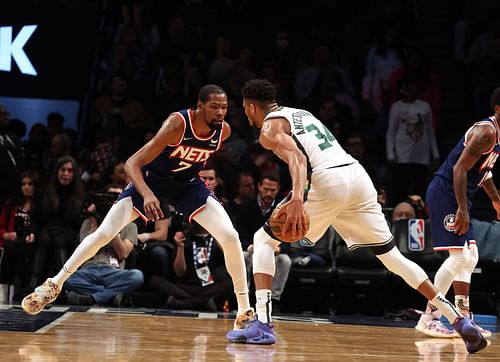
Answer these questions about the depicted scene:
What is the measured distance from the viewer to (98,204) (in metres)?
9.10

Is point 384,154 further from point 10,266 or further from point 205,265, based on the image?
point 10,266

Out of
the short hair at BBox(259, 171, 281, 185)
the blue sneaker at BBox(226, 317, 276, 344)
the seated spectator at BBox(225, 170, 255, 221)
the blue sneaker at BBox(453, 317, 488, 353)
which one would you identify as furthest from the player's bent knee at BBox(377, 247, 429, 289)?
the seated spectator at BBox(225, 170, 255, 221)

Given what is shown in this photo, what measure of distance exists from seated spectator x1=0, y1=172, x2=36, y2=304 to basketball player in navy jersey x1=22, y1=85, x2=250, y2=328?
2.90 m

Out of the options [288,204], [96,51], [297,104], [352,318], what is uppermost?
[96,51]

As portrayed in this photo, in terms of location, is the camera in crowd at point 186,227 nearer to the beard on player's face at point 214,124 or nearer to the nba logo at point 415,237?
the nba logo at point 415,237

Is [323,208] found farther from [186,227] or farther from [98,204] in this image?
[98,204]

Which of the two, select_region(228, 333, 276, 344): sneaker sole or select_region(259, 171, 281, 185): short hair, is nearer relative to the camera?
select_region(228, 333, 276, 344): sneaker sole

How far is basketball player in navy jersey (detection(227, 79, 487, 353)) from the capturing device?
234 inches

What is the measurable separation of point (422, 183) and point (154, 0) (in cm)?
509

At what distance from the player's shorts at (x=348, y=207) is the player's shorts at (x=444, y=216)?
42.6 inches

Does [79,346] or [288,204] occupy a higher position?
[288,204]

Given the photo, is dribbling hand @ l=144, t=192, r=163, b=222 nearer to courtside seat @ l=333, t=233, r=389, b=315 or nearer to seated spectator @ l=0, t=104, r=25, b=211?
courtside seat @ l=333, t=233, r=389, b=315

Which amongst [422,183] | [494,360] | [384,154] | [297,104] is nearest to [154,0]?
[297,104]

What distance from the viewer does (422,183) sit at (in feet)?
35.6
